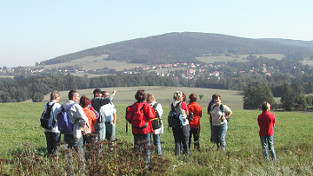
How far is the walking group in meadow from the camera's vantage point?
7.45 meters

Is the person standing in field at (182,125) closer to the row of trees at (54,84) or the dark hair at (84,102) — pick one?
the dark hair at (84,102)

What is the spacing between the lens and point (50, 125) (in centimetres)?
763

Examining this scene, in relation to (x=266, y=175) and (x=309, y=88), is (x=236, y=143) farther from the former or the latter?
(x=309, y=88)

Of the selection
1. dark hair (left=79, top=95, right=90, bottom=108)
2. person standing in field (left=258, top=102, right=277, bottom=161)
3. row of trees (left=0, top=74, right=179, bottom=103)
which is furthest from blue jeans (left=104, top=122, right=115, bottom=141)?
row of trees (left=0, top=74, right=179, bottom=103)

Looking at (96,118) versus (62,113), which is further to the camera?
(96,118)

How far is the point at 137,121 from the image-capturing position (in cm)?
791

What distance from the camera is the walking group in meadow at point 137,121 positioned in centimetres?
745

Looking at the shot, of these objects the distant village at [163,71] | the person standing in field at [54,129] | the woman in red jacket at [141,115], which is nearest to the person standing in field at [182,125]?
the woman in red jacket at [141,115]

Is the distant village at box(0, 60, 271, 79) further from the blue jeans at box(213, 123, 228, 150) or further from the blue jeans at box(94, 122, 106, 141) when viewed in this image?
the blue jeans at box(94, 122, 106, 141)

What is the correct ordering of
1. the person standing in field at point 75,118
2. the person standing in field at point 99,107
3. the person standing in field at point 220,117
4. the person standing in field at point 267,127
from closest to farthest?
the person standing in field at point 75,118, the person standing in field at point 267,127, the person standing in field at point 99,107, the person standing in field at point 220,117

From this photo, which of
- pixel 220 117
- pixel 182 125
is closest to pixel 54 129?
pixel 182 125

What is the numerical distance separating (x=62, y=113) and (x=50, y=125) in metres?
0.42

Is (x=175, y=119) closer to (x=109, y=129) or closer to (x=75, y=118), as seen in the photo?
(x=109, y=129)

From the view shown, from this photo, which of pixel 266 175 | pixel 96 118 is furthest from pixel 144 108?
pixel 266 175
